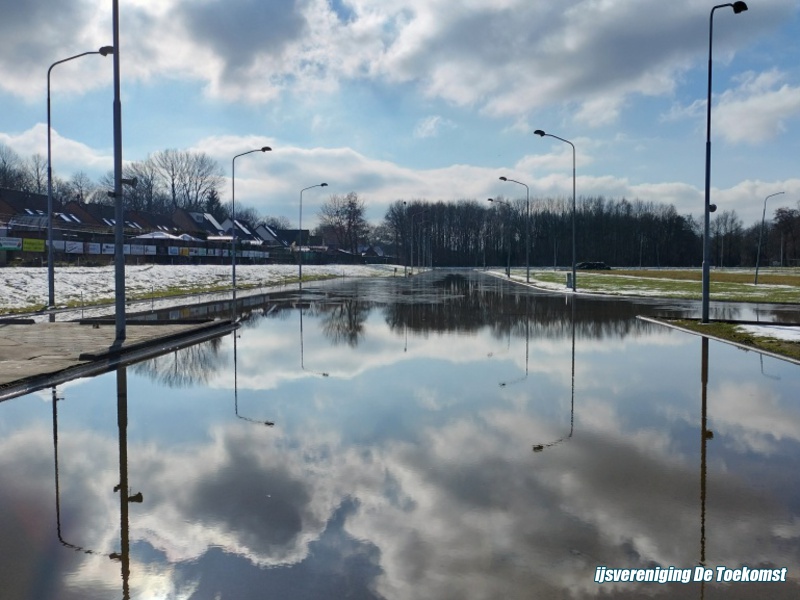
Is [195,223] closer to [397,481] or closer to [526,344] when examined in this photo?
[526,344]

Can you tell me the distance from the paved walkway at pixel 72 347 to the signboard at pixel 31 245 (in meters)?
29.0

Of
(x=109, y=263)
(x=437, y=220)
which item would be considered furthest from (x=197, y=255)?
(x=437, y=220)

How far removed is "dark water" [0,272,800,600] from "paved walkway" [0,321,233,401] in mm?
848

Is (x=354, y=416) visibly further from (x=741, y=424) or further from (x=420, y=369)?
(x=741, y=424)

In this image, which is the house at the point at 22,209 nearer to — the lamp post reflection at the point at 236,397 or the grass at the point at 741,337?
the lamp post reflection at the point at 236,397

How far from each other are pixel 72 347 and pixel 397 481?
1144 centimetres

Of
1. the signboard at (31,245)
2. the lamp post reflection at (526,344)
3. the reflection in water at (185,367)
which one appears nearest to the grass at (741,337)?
the lamp post reflection at (526,344)

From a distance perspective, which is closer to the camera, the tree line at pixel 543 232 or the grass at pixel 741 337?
the grass at pixel 741 337

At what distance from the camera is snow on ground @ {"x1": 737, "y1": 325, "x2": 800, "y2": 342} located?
16484 millimetres

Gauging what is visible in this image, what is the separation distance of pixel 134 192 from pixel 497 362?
377 ft

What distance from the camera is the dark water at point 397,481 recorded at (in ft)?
14.2

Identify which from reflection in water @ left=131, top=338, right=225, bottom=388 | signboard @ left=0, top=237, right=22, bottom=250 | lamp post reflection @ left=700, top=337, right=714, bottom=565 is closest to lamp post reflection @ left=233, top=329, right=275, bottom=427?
reflection in water @ left=131, top=338, right=225, bottom=388

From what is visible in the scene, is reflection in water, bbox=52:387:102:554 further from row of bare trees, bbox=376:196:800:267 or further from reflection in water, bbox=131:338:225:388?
row of bare trees, bbox=376:196:800:267

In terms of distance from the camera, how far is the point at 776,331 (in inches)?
705
